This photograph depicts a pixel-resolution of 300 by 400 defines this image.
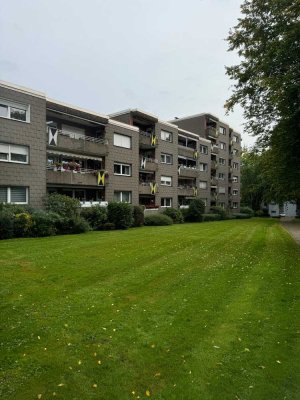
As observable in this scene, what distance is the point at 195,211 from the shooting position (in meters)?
39.8

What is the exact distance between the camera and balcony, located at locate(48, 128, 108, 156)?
24.8 m

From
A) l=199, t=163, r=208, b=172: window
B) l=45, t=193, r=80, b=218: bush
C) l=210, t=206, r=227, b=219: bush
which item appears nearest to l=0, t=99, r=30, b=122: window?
l=45, t=193, r=80, b=218: bush

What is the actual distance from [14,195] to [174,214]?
63.4ft

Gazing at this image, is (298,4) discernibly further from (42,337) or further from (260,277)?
(42,337)

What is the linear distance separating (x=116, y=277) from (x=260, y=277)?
15.2 feet

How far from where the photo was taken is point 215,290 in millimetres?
8484

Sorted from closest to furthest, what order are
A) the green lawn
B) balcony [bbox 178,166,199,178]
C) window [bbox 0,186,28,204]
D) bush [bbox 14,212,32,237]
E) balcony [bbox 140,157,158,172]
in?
the green lawn → bush [bbox 14,212,32,237] → window [bbox 0,186,28,204] → balcony [bbox 140,157,158,172] → balcony [bbox 178,166,199,178]

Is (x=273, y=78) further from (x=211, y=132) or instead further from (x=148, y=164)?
(x=211, y=132)

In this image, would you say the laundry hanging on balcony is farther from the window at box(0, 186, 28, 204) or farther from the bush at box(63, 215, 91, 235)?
the bush at box(63, 215, 91, 235)

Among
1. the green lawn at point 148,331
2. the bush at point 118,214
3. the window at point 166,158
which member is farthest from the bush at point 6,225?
the window at point 166,158

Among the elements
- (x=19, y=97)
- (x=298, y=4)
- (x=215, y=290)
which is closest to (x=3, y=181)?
(x=19, y=97)

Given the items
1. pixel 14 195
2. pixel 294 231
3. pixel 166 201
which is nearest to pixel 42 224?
pixel 14 195

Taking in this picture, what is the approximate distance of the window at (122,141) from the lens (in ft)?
102

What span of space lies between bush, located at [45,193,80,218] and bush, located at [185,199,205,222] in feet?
66.4
